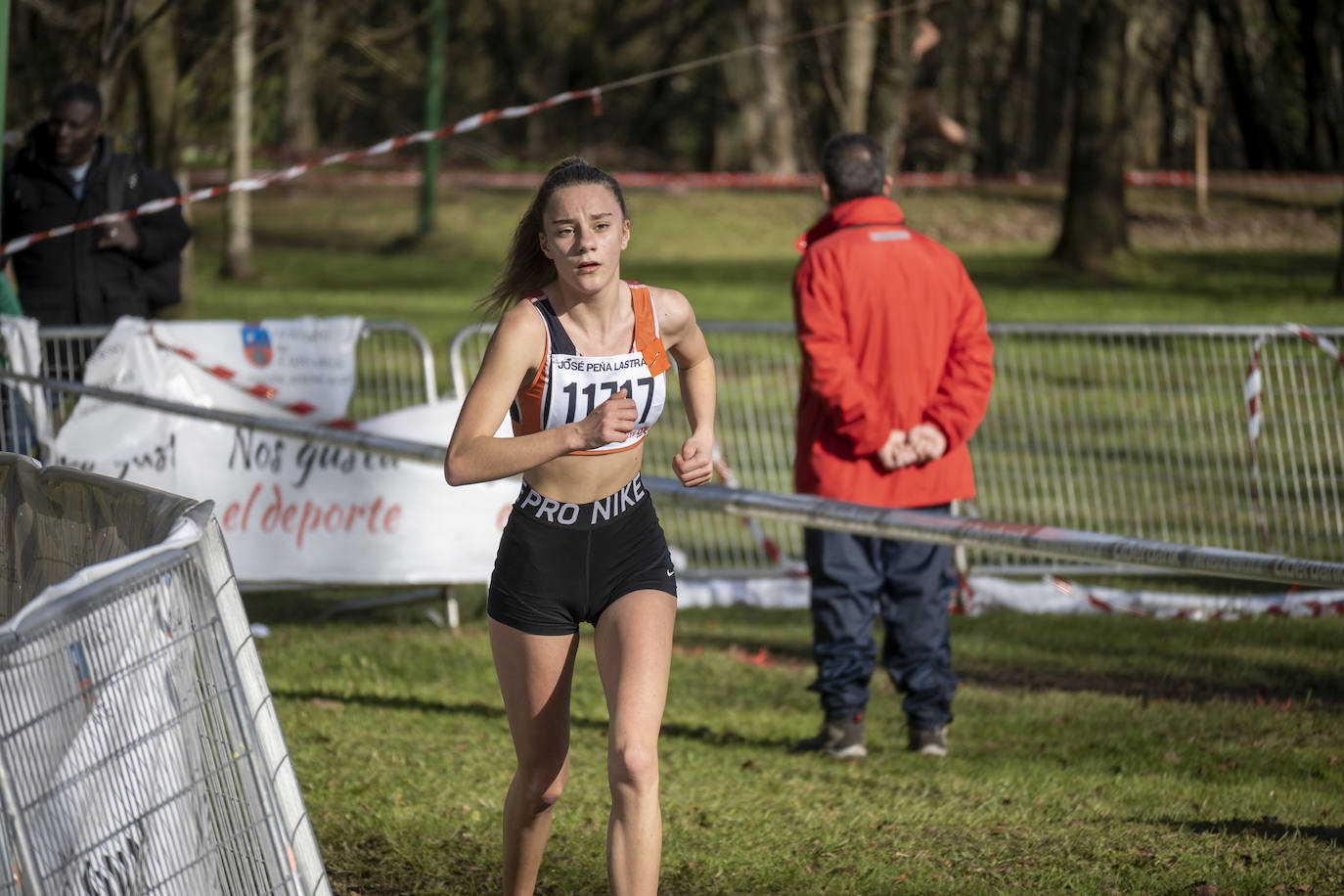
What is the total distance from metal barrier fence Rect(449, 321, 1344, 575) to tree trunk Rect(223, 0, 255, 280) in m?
11.7

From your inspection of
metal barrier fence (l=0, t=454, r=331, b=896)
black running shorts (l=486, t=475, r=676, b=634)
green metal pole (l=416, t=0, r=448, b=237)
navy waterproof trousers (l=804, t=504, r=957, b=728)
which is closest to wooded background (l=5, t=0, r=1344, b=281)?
green metal pole (l=416, t=0, r=448, b=237)

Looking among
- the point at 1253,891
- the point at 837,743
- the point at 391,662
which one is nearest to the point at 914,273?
the point at 837,743

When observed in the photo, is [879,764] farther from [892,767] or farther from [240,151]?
[240,151]

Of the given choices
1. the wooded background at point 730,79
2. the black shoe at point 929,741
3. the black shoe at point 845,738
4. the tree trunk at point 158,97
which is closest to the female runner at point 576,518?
the black shoe at point 845,738

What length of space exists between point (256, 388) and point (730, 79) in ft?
146

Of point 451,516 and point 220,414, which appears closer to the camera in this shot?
point 220,414

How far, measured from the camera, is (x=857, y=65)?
3069 centimetres

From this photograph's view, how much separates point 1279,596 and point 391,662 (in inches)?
180

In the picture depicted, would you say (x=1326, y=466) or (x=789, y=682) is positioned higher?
(x=1326, y=466)

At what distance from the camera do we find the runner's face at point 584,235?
3.65 m

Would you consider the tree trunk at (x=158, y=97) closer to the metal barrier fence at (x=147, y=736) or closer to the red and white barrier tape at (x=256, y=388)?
the red and white barrier tape at (x=256, y=388)

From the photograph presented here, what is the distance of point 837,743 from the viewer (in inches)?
231

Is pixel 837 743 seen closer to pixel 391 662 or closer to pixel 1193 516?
pixel 391 662

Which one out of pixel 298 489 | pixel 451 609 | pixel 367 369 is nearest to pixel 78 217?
pixel 367 369
